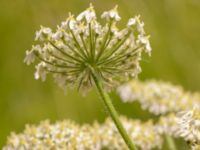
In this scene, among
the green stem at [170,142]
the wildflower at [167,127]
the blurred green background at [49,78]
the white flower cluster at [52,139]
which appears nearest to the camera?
the white flower cluster at [52,139]

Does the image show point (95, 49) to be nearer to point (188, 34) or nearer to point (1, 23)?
point (1, 23)

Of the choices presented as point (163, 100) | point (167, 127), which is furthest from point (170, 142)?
point (163, 100)

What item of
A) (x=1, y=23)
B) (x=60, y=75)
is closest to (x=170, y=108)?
(x=60, y=75)

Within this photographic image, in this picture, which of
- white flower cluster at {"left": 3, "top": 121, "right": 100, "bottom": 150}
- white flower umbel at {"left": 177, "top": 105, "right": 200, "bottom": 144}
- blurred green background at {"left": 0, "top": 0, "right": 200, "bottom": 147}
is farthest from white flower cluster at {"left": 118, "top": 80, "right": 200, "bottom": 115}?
white flower umbel at {"left": 177, "top": 105, "right": 200, "bottom": 144}

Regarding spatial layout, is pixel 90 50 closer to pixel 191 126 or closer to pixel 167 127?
pixel 191 126

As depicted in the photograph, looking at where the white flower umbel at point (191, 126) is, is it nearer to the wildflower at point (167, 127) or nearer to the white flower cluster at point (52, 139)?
the white flower cluster at point (52, 139)

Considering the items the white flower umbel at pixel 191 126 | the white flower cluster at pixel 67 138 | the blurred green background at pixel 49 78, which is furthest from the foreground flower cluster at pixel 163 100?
the white flower umbel at pixel 191 126
